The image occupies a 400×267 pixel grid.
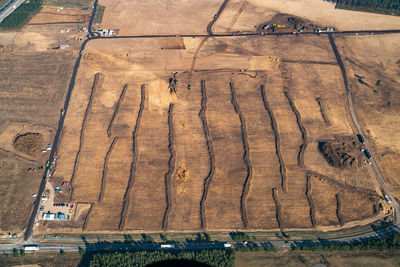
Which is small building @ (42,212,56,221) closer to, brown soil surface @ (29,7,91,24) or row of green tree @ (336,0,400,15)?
brown soil surface @ (29,7,91,24)

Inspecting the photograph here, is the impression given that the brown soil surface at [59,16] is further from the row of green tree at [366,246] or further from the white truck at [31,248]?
the row of green tree at [366,246]

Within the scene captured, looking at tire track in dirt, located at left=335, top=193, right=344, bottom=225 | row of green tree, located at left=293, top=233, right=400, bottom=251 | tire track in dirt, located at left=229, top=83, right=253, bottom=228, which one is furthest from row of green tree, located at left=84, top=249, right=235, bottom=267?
tire track in dirt, located at left=335, top=193, right=344, bottom=225

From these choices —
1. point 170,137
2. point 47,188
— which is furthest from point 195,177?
point 47,188

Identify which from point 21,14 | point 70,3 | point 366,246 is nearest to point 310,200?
point 366,246

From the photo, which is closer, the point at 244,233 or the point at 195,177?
the point at 244,233

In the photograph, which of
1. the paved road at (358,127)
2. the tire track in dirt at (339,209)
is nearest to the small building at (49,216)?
the tire track in dirt at (339,209)

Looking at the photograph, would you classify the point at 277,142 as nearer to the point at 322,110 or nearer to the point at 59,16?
the point at 322,110

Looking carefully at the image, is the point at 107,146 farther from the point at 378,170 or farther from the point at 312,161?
the point at 378,170
